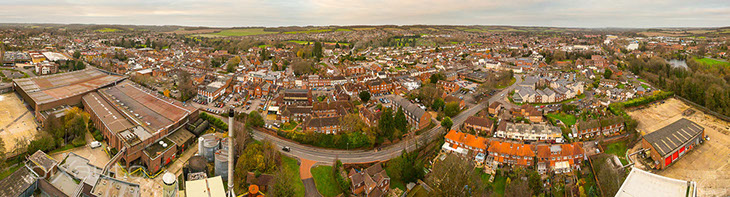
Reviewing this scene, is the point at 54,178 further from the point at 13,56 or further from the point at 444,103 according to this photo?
the point at 13,56

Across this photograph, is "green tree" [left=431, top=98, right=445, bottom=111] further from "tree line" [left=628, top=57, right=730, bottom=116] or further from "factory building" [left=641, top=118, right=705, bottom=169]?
"tree line" [left=628, top=57, right=730, bottom=116]

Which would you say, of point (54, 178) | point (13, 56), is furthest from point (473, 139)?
point (13, 56)

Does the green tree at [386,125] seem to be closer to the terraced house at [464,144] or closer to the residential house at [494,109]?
the terraced house at [464,144]

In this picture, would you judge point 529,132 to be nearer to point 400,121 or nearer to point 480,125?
point 480,125

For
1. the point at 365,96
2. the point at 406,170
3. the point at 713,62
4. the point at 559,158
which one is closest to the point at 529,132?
the point at 559,158

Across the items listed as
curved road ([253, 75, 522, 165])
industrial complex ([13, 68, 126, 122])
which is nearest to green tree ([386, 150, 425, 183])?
curved road ([253, 75, 522, 165])
